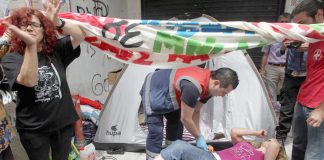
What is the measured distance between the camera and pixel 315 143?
1.34m

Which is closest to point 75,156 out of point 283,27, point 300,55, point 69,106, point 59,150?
point 59,150

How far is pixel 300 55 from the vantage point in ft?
6.94

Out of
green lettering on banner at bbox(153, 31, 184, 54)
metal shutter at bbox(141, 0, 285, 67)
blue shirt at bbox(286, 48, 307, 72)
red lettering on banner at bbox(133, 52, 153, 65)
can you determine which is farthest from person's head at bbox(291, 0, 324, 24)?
metal shutter at bbox(141, 0, 285, 67)

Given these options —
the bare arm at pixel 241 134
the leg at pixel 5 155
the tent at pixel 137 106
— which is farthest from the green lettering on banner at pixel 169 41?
the tent at pixel 137 106

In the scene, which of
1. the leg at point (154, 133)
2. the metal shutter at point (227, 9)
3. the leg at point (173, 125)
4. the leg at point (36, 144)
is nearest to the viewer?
the leg at point (36, 144)

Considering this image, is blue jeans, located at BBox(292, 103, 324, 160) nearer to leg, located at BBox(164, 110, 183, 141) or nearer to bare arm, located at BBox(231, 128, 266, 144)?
bare arm, located at BBox(231, 128, 266, 144)

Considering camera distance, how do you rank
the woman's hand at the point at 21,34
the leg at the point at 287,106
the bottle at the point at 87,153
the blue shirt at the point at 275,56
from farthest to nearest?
the blue shirt at the point at 275,56 < the leg at the point at 287,106 < the bottle at the point at 87,153 < the woman's hand at the point at 21,34

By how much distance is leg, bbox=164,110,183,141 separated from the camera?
170cm

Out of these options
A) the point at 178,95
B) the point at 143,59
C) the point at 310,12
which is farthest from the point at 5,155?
the point at 310,12

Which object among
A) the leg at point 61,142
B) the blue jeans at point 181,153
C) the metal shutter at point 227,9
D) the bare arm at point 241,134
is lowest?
the bare arm at point 241,134

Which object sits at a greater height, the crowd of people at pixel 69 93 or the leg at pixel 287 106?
the crowd of people at pixel 69 93

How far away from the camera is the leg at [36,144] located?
1.13 m

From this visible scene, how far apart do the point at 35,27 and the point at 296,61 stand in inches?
76.1

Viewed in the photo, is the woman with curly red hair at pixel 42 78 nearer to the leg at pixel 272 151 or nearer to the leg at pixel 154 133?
the leg at pixel 154 133
